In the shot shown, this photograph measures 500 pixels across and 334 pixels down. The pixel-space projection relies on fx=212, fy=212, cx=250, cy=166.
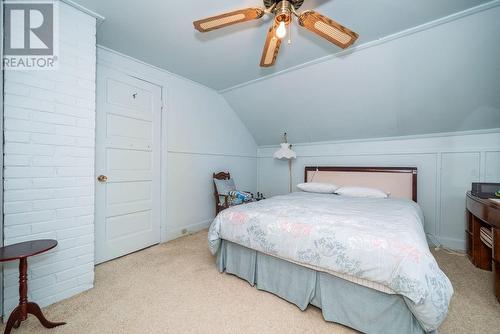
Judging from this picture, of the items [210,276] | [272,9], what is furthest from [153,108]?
[210,276]

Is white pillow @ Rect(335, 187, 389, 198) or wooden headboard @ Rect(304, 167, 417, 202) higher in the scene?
wooden headboard @ Rect(304, 167, 417, 202)

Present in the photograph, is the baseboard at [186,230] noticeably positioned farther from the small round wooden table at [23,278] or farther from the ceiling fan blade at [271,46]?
the ceiling fan blade at [271,46]

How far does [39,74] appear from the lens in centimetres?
175

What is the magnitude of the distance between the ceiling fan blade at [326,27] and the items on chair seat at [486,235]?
7.89ft

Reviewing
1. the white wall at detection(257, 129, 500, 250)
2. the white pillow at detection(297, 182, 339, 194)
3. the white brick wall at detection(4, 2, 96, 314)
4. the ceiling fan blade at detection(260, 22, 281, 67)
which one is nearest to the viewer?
the white brick wall at detection(4, 2, 96, 314)

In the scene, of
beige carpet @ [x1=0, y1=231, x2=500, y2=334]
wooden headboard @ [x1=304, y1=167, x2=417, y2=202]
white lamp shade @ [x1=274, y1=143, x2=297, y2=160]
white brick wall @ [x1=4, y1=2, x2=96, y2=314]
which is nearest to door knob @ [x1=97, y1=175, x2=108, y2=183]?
white brick wall @ [x1=4, y1=2, x2=96, y2=314]

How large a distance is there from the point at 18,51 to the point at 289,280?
115 inches

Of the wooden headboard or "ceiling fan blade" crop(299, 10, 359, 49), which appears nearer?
"ceiling fan blade" crop(299, 10, 359, 49)

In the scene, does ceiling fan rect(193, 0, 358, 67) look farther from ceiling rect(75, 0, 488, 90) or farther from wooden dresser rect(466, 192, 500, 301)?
wooden dresser rect(466, 192, 500, 301)

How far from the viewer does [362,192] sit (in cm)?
319

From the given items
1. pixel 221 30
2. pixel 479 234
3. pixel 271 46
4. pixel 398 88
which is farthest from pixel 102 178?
pixel 479 234

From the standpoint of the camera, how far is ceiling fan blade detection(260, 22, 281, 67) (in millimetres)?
1762

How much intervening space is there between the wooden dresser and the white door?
370 cm

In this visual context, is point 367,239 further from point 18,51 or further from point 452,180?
point 18,51
